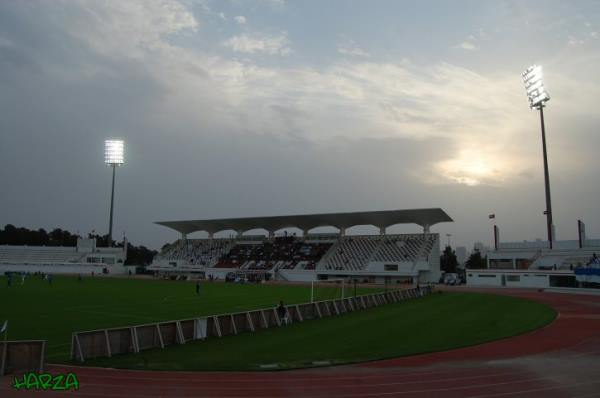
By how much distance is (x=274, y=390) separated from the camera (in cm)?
1184

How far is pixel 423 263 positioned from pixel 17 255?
267 feet

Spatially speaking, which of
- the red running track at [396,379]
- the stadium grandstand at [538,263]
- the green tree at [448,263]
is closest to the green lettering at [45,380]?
the red running track at [396,379]

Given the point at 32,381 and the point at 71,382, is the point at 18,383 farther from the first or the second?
the point at 71,382

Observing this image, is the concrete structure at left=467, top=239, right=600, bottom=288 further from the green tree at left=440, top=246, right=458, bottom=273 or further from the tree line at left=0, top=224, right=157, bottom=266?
the tree line at left=0, top=224, right=157, bottom=266

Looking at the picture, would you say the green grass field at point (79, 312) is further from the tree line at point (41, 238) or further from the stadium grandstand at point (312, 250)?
the tree line at point (41, 238)

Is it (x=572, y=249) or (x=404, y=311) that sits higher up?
(x=572, y=249)

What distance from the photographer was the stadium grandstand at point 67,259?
298ft

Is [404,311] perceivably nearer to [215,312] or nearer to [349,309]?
[349,309]

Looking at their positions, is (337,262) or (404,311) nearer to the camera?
(404,311)

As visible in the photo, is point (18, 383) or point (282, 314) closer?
point (18, 383)

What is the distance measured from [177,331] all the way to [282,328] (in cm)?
599

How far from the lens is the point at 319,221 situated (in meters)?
83.4

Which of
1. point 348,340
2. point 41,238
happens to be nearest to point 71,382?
point 348,340

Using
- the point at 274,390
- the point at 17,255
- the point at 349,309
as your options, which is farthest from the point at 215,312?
the point at 17,255
